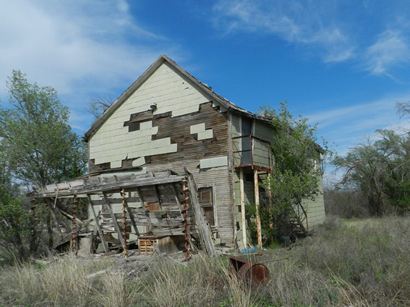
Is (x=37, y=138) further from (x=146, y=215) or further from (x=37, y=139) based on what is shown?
(x=146, y=215)

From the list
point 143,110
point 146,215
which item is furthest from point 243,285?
point 143,110

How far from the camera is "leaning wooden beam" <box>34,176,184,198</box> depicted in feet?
42.7

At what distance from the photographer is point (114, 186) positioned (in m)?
13.9

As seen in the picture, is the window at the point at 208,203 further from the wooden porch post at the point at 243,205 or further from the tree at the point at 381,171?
the tree at the point at 381,171

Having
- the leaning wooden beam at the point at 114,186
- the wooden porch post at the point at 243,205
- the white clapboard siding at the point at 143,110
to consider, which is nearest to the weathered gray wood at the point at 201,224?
the leaning wooden beam at the point at 114,186

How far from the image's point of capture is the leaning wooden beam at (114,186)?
1302 centimetres

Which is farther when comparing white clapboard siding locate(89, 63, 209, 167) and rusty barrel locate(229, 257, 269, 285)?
white clapboard siding locate(89, 63, 209, 167)

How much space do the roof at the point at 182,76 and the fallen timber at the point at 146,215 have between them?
468cm

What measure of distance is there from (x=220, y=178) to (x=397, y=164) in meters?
18.0

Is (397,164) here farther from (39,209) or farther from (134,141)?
(39,209)

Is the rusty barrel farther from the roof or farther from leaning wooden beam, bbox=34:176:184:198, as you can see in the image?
the roof

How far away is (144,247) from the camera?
1360 cm

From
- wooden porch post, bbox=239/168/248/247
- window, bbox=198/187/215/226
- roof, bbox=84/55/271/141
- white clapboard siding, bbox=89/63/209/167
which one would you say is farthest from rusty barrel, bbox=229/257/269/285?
white clapboard siding, bbox=89/63/209/167

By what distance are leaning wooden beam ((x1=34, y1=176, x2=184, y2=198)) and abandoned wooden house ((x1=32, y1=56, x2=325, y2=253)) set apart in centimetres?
4
